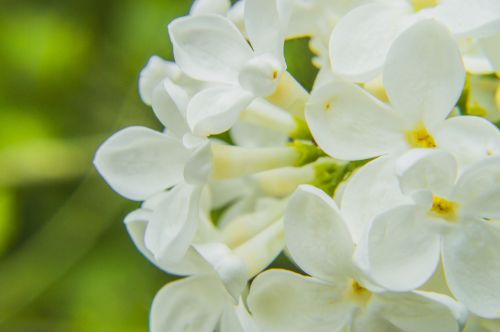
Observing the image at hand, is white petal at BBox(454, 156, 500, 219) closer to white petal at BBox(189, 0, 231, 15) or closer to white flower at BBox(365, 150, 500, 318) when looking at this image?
white flower at BBox(365, 150, 500, 318)

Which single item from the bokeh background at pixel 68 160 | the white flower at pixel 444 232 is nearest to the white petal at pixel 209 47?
the white flower at pixel 444 232

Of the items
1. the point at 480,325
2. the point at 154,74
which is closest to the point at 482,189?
the point at 480,325

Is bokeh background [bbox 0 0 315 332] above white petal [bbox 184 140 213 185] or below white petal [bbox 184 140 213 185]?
below

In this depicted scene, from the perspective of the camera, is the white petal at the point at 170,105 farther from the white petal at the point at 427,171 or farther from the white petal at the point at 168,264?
the white petal at the point at 427,171

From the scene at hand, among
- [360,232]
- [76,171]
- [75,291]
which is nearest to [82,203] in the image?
[76,171]

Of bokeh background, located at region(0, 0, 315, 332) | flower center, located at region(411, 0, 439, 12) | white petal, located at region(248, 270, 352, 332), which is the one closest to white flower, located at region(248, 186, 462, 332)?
white petal, located at region(248, 270, 352, 332)

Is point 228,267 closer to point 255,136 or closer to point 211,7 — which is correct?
point 211,7

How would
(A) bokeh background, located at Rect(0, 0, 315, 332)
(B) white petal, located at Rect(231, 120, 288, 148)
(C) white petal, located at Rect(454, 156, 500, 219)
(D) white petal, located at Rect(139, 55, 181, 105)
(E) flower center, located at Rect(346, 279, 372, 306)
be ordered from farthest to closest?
(A) bokeh background, located at Rect(0, 0, 315, 332), (B) white petal, located at Rect(231, 120, 288, 148), (D) white petal, located at Rect(139, 55, 181, 105), (E) flower center, located at Rect(346, 279, 372, 306), (C) white petal, located at Rect(454, 156, 500, 219)
